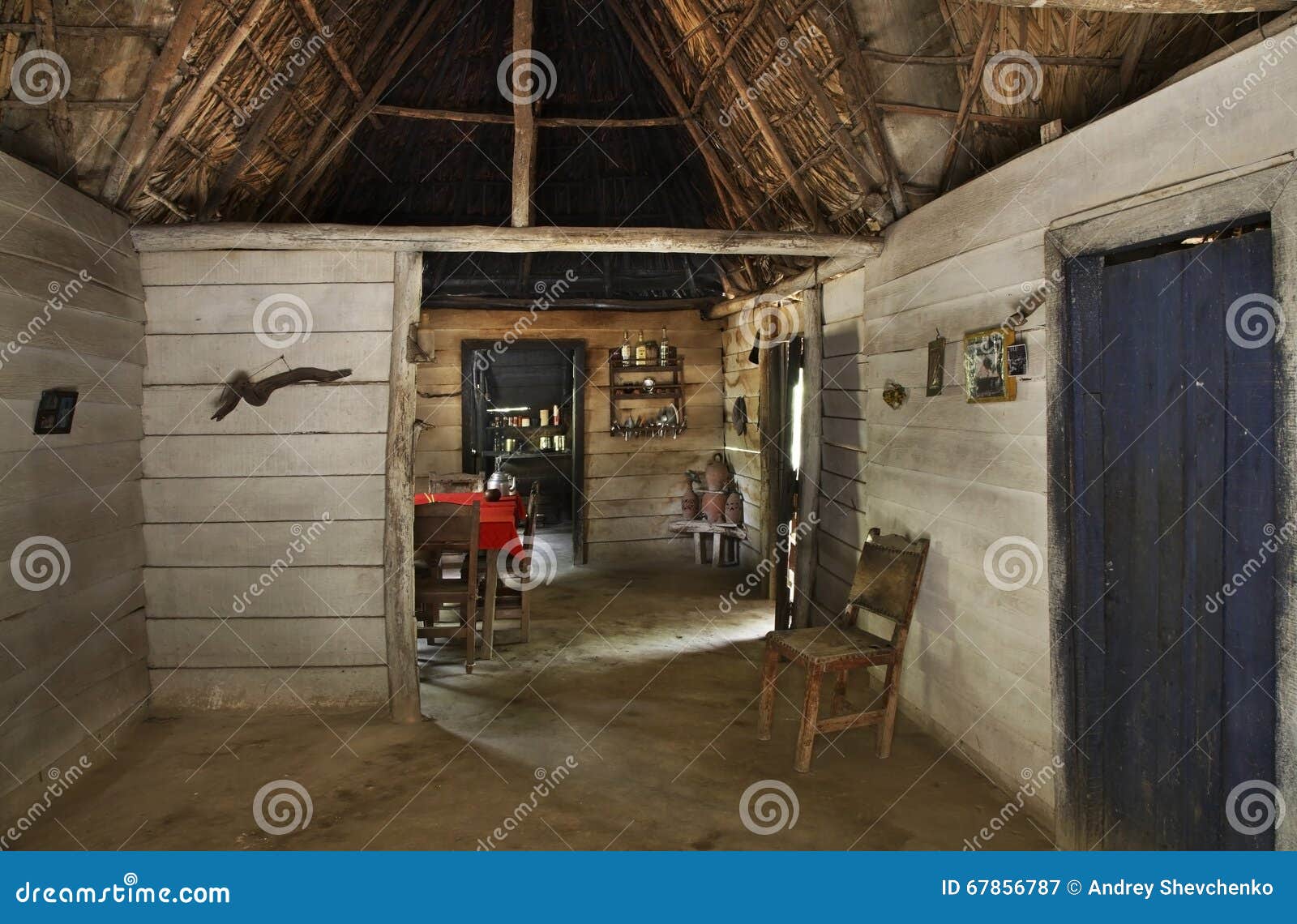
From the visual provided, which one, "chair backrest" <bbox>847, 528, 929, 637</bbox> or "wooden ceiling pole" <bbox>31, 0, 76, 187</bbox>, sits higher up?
"wooden ceiling pole" <bbox>31, 0, 76, 187</bbox>

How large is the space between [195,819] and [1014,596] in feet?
11.3

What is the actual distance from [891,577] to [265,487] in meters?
3.32

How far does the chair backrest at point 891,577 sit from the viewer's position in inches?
157

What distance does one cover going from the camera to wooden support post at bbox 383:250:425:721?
4.46m

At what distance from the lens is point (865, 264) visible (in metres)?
4.96

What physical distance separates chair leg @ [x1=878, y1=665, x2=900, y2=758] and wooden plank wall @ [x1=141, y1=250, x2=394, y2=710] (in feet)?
8.62

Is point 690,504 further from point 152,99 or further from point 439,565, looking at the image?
point 152,99

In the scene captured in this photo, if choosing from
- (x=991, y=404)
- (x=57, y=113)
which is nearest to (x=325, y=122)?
(x=57, y=113)

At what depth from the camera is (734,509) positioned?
820 centimetres

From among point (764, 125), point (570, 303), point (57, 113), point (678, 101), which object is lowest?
point (570, 303)

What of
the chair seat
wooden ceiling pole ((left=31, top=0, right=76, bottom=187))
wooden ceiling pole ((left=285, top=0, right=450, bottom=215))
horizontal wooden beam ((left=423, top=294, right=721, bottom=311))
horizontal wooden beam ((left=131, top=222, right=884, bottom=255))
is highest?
wooden ceiling pole ((left=285, top=0, right=450, bottom=215))

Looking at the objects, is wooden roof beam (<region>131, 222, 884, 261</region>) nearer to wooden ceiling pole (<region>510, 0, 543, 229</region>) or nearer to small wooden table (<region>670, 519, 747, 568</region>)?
wooden ceiling pole (<region>510, 0, 543, 229</region>)

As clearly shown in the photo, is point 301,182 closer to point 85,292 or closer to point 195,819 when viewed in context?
point 85,292

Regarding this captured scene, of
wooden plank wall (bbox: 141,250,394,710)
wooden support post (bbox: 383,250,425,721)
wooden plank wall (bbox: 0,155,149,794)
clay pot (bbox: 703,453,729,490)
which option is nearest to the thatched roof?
wooden plank wall (bbox: 0,155,149,794)
